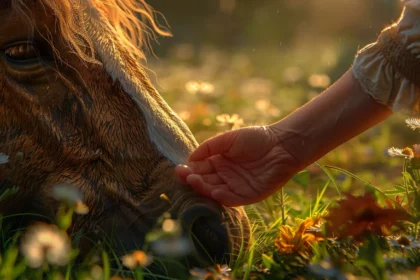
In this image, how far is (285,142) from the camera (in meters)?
2.61

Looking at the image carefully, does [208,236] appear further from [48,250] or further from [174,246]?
[48,250]

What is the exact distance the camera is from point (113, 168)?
2363 millimetres

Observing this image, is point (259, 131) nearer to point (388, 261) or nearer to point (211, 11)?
point (388, 261)

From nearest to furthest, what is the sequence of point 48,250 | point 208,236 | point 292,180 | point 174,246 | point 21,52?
point 48,250, point 174,246, point 208,236, point 21,52, point 292,180

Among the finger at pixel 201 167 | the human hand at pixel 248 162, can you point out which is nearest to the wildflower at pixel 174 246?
the finger at pixel 201 167

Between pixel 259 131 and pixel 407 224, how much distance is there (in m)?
0.66

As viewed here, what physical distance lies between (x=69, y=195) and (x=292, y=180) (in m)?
1.42

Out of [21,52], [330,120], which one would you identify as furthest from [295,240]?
[21,52]

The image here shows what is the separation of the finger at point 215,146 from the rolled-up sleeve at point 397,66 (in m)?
0.53

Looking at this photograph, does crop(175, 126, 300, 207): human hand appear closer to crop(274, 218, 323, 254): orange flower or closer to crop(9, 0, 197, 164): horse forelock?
crop(9, 0, 197, 164): horse forelock

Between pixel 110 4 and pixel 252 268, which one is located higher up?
pixel 110 4

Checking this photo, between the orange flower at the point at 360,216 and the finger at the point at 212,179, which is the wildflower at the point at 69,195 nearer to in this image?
the finger at the point at 212,179

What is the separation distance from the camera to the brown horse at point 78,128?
2.33m

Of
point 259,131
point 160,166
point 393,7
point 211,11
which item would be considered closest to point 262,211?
point 259,131
